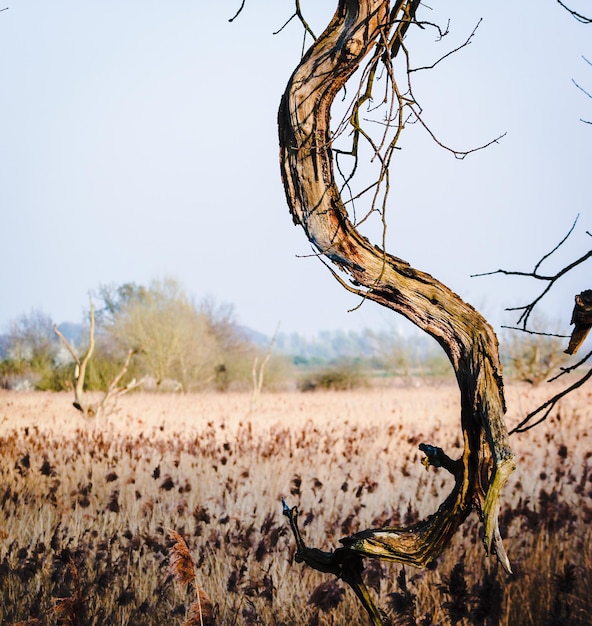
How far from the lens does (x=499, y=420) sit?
197 centimetres

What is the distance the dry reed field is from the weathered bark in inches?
40.3

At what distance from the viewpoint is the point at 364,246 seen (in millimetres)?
2094

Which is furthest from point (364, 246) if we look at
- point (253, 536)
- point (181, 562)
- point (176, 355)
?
point (176, 355)

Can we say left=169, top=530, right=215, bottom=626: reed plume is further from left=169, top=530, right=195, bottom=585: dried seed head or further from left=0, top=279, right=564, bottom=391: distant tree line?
left=0, top=279, right=564, bottom=391: distant tree line

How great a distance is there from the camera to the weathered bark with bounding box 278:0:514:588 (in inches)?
80.5

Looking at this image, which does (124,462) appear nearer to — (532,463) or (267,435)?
(267,435)

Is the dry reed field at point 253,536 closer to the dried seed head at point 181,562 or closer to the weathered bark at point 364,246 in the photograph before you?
the dried seed head at point 181,562

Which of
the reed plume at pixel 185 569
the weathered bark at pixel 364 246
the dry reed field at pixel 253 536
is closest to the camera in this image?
the weathered bark at pixel 364 246

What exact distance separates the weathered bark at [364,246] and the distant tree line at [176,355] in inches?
836

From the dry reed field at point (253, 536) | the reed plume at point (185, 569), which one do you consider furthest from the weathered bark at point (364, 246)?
the dry reed field at point (253, 536)

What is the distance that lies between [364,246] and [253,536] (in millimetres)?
2866

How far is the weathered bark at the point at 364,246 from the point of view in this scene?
6.71ft

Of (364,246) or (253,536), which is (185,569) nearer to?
(364,246)

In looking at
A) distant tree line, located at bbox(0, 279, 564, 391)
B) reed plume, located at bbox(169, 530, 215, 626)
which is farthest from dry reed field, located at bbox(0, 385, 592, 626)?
distant tree line, located at bbox(0, 279, 564, 391)
